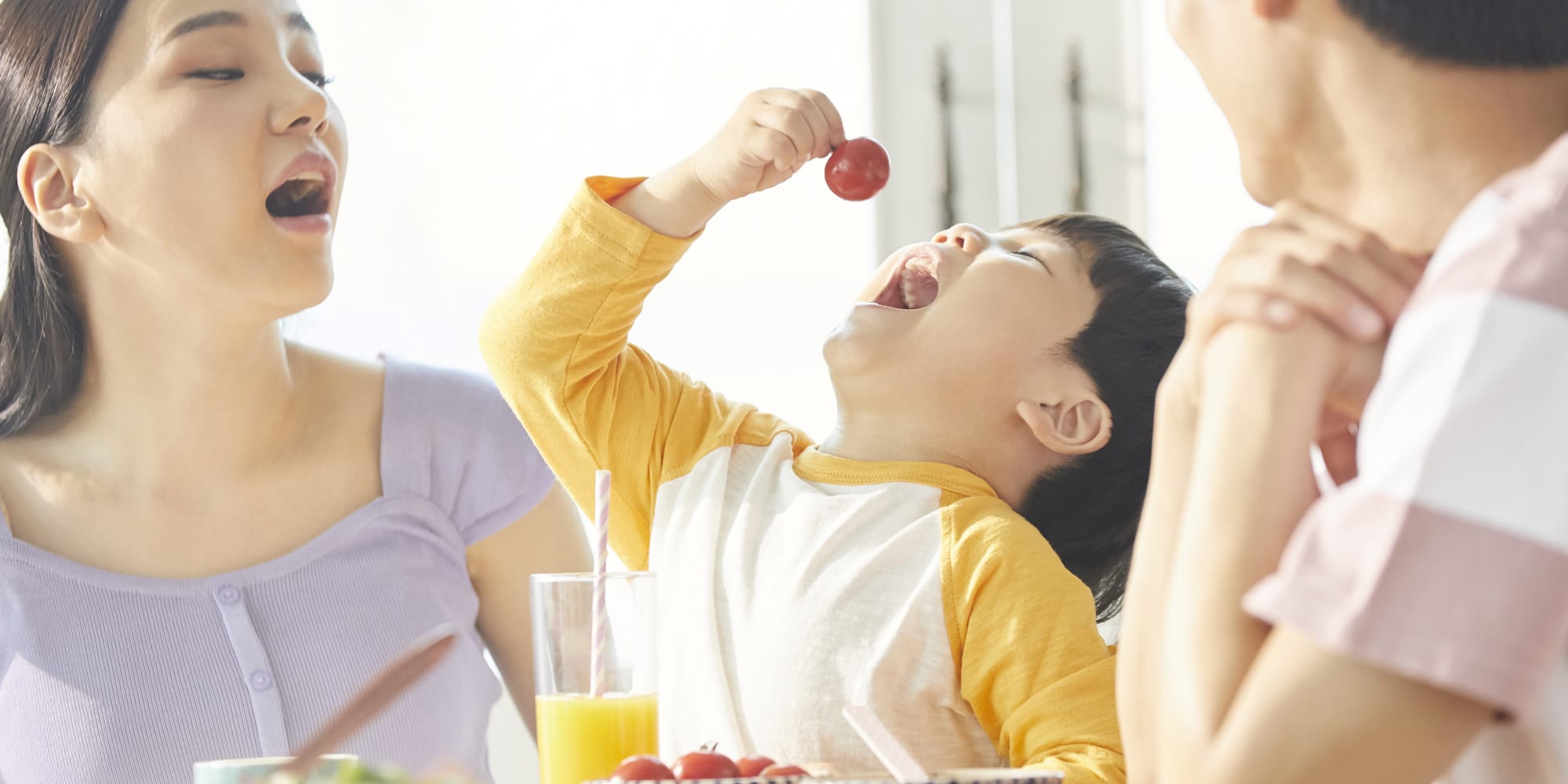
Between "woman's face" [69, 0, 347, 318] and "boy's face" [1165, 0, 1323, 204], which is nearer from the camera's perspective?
"boy's face" [1165, 0, 1323, 204]

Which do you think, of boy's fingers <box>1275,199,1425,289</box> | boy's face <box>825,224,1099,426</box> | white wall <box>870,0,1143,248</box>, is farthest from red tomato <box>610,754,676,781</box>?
white wall <box>870,0,1143,248</box>

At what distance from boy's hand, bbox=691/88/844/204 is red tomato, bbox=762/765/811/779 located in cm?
65

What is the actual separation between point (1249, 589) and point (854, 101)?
1.75 m

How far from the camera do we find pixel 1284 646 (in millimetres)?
596

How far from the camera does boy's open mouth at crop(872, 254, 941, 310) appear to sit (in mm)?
1440

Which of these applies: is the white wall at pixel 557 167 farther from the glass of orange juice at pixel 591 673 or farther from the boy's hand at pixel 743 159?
the glass of orange juice at pixel 591 673

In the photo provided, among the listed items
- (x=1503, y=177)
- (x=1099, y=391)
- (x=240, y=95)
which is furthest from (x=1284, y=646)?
(x=240, y=95)

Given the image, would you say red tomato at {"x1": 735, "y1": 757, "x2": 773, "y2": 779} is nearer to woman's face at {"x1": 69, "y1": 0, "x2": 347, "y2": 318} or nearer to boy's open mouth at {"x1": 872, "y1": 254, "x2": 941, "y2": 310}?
boy's open mouth at {"x1": 872, "y1": 254, "x2": 941, "y2": 310}

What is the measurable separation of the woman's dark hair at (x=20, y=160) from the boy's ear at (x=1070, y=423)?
104 cm

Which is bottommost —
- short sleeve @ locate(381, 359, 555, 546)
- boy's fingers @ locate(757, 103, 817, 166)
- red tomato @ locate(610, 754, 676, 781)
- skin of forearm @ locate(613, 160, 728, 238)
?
red tomato @ locate(610, 754, 676, 781)

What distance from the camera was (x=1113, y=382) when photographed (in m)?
1.43

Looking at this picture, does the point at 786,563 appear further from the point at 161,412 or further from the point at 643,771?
the point at 161,412

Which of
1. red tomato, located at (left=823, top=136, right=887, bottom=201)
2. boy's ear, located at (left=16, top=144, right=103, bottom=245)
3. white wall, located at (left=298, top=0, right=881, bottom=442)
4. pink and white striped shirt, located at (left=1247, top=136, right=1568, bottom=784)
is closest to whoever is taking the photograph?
pink and white striped shirt, located at (left=1247, top=136, right=1568, bottom=784)

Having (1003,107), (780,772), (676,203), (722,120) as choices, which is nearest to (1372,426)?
(780,772)
